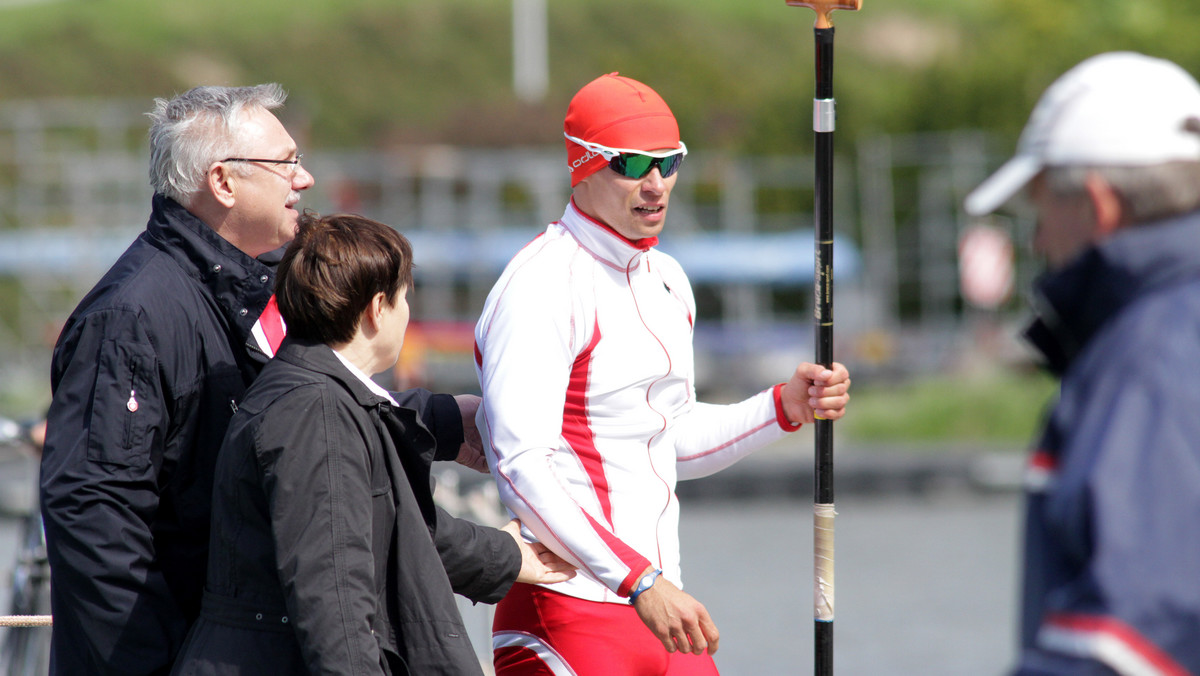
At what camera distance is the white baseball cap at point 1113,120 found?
1.77 metres

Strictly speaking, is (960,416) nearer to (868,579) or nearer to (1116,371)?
(868,579)

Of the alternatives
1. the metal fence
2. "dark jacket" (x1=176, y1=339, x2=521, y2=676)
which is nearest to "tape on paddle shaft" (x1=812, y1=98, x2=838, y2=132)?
"dark jacket" (x1=176, y1=339, x2=521, y2=676)

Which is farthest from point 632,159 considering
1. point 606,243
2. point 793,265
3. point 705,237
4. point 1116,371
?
point 705,237

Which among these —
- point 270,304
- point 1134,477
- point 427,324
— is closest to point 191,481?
point 270,304

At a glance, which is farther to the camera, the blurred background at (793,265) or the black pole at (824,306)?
the blurred background at (793,265)

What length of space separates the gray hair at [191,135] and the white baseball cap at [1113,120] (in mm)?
1800

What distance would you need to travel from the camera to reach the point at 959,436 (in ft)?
57.6

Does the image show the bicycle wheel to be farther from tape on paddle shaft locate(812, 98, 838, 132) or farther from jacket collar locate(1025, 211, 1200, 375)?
jacket collar locate(1025, 211, 1200, 375)

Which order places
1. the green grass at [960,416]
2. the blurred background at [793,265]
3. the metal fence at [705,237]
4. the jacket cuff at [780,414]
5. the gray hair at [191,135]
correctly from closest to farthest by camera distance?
the gray hair at [191,135], the jacket cuff at [780,414], the blurred background at [793,265], the green grass at [960,416], the metal fence at [705,237]

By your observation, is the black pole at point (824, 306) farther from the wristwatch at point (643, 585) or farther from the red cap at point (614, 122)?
the wristwatch at point (643, 585)

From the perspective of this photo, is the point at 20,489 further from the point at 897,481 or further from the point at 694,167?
the point at 694,167

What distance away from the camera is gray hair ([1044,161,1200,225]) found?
5.78 ft

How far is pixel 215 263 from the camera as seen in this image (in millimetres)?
2916

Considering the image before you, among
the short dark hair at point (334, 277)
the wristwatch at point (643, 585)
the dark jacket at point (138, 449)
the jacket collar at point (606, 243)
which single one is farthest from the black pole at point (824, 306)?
the dark jacket at point (138, 449)
